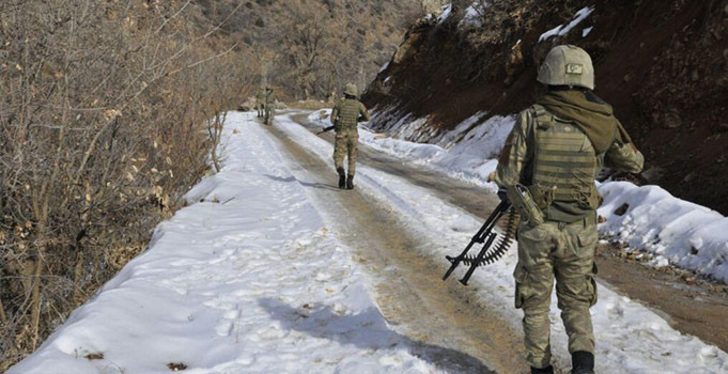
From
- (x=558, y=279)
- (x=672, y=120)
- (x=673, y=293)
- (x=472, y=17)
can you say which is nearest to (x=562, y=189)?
(x=558, y=279)

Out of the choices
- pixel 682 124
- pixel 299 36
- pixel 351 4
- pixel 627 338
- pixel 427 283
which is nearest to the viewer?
pixel 627 338

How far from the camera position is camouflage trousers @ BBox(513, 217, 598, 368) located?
2.95m

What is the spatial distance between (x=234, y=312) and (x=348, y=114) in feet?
19.7

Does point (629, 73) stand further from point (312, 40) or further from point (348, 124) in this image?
point (312, 40)

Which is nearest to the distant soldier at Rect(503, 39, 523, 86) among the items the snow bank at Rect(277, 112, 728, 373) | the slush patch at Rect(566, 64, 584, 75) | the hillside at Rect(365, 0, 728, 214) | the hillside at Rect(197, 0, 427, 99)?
the hillside at Rect(365, 0, 728, 214)

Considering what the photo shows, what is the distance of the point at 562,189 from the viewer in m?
2.96

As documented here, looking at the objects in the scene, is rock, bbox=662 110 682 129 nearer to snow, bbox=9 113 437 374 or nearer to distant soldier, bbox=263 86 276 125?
snow, bbox=9 113 437 374

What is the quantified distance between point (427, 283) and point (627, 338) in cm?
181

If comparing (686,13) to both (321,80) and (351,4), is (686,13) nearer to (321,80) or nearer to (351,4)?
(321,80)

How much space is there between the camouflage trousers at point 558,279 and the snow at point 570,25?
41.9 ft

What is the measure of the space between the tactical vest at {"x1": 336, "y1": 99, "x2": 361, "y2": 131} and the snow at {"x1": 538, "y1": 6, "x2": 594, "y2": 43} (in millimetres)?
7494

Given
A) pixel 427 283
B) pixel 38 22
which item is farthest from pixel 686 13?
pixel 38 22

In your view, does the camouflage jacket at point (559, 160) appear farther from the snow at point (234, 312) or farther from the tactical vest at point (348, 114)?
the tactical vest at point (348, 114)

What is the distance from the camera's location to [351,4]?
269 ft
